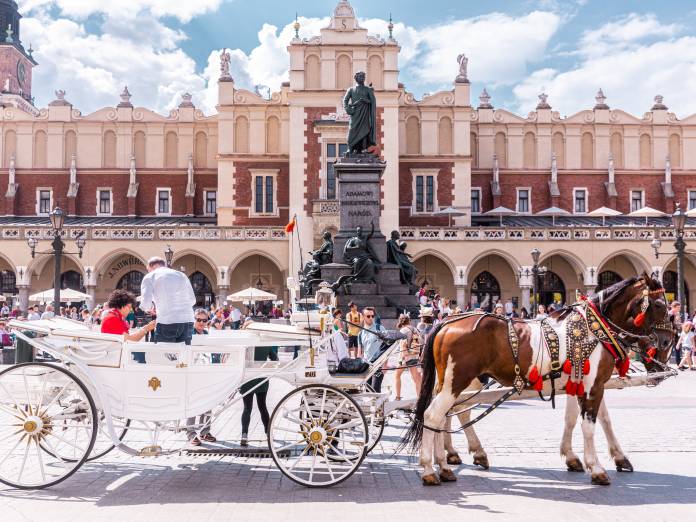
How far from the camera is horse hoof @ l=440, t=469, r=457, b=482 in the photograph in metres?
7.03

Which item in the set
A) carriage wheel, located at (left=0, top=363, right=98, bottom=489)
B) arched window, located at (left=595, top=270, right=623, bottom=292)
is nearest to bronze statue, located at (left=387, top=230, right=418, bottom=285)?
carriage wheel, located at (left=0, top=363, right=98, bottom=489)

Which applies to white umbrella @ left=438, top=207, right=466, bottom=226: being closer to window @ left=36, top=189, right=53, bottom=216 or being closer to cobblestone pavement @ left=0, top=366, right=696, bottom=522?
window @ left=36, top=189, right=53, bottom=216

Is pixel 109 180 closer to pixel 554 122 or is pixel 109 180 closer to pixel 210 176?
pixel 210 176

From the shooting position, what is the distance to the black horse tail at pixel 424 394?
7.06 metres

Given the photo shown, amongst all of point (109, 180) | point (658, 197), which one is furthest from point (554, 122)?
point (109, 180)

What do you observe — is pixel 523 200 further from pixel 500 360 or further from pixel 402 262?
pixel 500 360

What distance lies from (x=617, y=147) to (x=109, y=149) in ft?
98.3

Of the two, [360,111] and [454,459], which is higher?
[360,111]

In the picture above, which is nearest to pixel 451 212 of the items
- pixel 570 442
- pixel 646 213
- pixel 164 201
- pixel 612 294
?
pixel 646 213

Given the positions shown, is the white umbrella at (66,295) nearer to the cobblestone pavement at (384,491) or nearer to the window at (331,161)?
the window at (331,161)

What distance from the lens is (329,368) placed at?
744 cm

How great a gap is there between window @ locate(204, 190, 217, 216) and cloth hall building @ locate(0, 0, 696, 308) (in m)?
0.12

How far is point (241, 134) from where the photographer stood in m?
41.0

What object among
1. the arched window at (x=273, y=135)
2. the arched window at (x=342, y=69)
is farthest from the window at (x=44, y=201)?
the arched window at (x=342, y=69)
